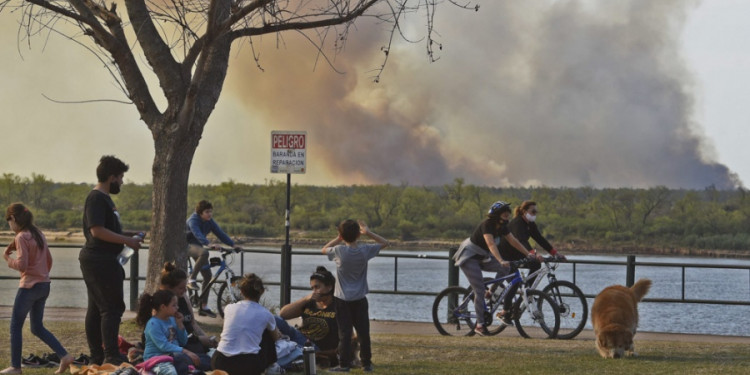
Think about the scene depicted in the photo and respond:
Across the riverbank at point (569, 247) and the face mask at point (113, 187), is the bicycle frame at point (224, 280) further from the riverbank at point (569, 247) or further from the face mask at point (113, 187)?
the riverbank at point (569, 247)

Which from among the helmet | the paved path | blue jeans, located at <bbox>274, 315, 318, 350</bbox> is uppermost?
the helmet

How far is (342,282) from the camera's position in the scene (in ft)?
34.7

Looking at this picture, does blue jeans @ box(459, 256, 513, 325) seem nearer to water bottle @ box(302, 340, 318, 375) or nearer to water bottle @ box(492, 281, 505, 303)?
water bottle @ box(492, 281, 505, 303)

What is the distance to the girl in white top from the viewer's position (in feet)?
30.7

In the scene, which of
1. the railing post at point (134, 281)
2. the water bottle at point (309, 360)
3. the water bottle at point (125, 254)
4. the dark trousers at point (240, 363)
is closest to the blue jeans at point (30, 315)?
the water bottle at point (125, 254)

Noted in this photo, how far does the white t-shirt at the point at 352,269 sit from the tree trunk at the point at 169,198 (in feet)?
12.9

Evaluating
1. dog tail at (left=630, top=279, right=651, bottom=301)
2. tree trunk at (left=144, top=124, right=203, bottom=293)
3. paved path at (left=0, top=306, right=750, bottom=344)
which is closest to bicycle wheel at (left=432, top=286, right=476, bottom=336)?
paved path at (left=0, top=306, right=750, bottom=344)

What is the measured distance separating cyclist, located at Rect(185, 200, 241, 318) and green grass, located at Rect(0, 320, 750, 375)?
1.98 metres

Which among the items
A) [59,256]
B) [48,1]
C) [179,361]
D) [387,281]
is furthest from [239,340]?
[59,256]

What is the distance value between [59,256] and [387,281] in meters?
26.7

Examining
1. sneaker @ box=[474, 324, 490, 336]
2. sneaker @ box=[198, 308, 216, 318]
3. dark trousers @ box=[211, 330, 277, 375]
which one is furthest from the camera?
sneaker @ box=[198, 308, 216, 318]

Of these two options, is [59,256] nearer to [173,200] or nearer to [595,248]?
[595,248]

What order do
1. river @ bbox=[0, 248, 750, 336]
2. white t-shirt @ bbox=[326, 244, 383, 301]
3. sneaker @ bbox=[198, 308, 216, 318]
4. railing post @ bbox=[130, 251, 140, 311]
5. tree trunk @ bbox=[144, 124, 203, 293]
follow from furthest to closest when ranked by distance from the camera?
river @ bbox=[0, 248, 750, 336], railing post @ bbox=[130, 251, 140, 311], sneaker @ bbox=[198, 308, 216, 318], tree trunk @ bbox=[144, 124, 203, 293], white t-shirt @ bbox=[326, 244, 383, 301]

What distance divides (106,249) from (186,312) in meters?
0.96
